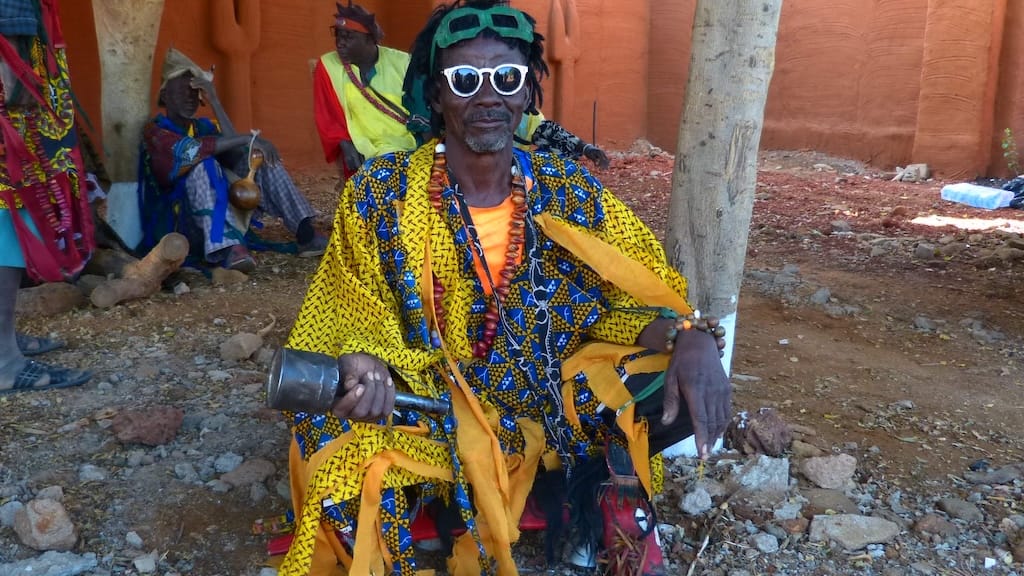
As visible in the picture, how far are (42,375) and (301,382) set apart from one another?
207cm

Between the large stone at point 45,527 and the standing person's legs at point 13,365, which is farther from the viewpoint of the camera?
the standing person's legs at point 13,365

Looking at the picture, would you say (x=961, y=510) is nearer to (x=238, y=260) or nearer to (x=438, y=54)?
(x=438, y=54)

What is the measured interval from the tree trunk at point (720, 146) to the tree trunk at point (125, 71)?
3451 millimetres

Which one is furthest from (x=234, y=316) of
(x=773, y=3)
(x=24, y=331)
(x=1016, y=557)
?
(x=1016, y=557)

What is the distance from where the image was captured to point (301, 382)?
173 centimetres

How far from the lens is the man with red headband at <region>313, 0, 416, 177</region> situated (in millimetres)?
5148

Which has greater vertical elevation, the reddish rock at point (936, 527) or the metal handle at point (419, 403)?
the metal handle at point (419, 403)

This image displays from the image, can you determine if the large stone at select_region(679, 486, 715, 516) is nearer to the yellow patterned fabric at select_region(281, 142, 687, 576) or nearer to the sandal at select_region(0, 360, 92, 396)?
the yellow patterned fabric at select_region(281, 142, 687, 576)

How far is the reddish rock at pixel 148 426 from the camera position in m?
2.89

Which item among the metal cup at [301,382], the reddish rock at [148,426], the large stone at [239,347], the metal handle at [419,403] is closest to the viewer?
the metal cup at [301,382]

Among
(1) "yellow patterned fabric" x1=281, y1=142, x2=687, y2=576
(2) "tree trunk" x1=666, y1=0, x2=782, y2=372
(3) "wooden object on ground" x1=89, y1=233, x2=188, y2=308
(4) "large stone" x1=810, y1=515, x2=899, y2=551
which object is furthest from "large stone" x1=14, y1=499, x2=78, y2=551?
(3) "wooden object on ground" x1=89, y1=233, x2=188, y2=308

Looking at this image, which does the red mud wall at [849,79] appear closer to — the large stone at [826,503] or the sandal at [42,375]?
the large stone at [826,503]

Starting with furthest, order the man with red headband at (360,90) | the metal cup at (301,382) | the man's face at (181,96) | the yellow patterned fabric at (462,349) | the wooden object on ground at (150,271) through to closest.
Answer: the man with red headband at (360,90), the man's face at (181,96), the wooden object on ground at (150,271), the yellow patterned fabric at (462,349), the metal cup at (301,382)

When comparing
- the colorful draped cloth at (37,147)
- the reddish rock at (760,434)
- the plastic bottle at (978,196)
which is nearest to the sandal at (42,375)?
the colorful draped cloth at (37,147)
